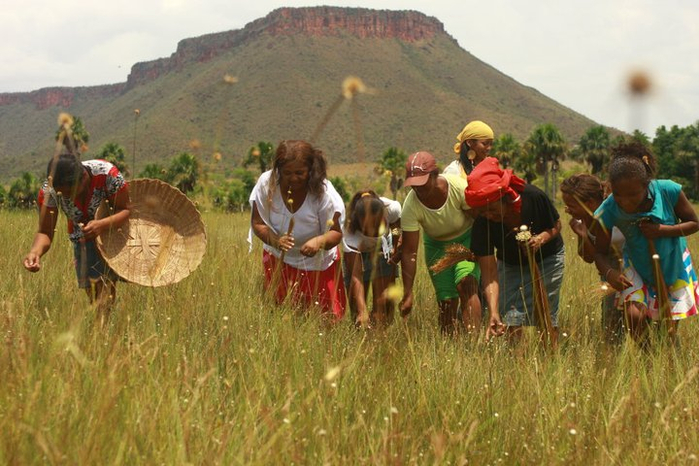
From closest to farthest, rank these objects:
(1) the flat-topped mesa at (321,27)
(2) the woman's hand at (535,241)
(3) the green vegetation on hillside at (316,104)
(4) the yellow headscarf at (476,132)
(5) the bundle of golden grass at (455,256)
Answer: (2) the woman's hand at (535,241) → (5) the bundle of golden grass at (455,256) → (4) the yellow headscarf at (476,132) → (3) the green vegetation on hillside at (316,104) → (1) the flat-topped mesa at (321,27)

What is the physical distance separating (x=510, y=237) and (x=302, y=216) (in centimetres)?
132

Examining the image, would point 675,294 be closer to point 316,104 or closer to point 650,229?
point 650,229

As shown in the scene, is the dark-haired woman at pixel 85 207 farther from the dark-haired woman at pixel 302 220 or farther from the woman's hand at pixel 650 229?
the woman's hand at pixel 650 229

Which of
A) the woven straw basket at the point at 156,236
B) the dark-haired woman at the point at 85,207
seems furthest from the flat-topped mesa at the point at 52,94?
the dark-haired woman at the point at 85,207

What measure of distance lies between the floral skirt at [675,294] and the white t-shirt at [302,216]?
1792mm


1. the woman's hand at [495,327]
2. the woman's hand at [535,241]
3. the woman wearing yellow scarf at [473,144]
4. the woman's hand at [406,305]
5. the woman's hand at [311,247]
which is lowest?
the woman's hand at [406,305]

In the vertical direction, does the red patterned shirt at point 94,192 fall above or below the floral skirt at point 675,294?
above

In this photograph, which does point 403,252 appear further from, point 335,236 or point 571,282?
point 571,282

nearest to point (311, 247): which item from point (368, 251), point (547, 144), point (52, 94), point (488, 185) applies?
point (488, 185)

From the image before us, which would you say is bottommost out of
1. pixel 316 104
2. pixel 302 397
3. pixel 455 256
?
pixel 302 397

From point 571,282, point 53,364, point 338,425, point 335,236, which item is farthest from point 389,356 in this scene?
point 571,282

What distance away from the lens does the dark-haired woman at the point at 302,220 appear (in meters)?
4.41

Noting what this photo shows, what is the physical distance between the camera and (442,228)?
192 inches

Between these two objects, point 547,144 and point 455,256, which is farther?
point 547,144
